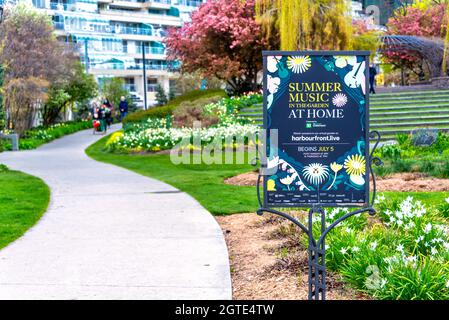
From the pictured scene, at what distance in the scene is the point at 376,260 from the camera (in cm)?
485

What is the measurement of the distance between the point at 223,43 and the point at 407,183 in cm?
2110

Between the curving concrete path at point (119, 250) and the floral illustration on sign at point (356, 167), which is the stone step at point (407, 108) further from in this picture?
the floral illustration on sign at point (356, 167)

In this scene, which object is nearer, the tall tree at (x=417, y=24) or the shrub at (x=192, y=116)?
the shrub at (x=192, y=116)

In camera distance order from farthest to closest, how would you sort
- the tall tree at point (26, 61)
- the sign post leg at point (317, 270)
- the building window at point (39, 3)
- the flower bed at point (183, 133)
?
the building window at point (39, 3) < the tall tree at point (26, 61) < the flower bed at point (183, 133) < the sign post leg at point (317, 270)

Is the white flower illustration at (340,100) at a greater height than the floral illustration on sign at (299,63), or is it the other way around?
the floral illustration on sign at (299,63)

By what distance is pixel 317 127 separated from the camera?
4.48 metres

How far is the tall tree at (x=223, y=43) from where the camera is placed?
2908 centimetres

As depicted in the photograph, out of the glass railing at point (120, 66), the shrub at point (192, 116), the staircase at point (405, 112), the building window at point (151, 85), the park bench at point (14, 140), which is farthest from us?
the building window at point (151, 85)

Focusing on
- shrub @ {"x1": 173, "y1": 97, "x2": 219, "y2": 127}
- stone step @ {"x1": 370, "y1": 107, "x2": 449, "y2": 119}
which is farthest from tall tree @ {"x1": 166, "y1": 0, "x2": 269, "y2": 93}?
stone step @ {"x1": 370, "y1": 107, "x2": 449, "y2": 119}

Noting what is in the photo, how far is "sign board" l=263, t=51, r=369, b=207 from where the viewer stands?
443cm

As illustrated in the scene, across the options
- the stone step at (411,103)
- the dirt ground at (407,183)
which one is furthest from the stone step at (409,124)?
the dirt ground at (407,183)

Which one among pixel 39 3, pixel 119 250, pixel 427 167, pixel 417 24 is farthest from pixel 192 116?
pixel 39 3

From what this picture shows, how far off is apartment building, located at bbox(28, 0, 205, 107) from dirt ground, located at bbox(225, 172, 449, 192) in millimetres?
47360

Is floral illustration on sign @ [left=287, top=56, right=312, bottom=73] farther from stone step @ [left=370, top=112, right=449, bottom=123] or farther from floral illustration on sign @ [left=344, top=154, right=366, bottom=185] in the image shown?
stone step @ [left=370, top=112, right=449, bottom=123]
